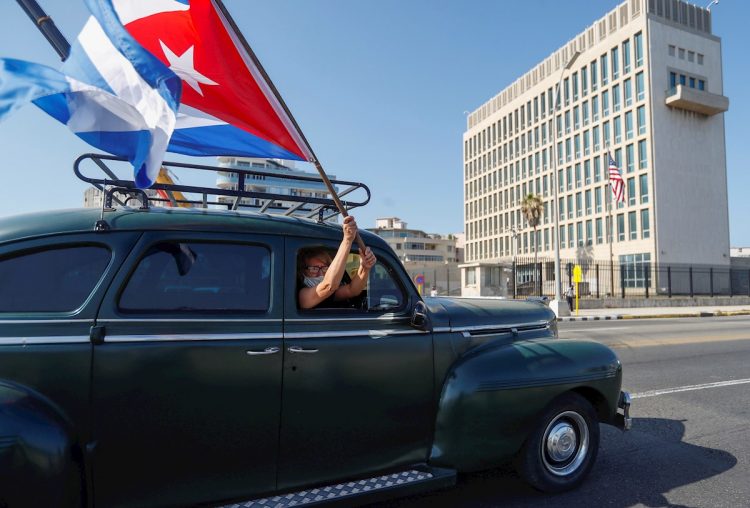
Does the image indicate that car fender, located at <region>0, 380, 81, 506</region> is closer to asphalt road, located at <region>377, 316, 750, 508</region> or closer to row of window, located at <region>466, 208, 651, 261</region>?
asphalt road, located at <region>377, 316, 750, 508</region>

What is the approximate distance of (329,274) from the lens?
285 centimetres

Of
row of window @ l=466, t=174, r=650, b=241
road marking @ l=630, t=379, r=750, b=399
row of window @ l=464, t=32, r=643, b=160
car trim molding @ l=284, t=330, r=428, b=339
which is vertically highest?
row of window @ l=464, t=32, r=643, b=160

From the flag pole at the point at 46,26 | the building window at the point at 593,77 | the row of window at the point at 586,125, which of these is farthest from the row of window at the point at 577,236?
the flag pole at the point at 46,26

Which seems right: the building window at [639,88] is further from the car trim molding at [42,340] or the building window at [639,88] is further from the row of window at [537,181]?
the car trim molding at [42,340]

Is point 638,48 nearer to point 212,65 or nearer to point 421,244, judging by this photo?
point 212,65

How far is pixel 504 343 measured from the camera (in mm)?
3543

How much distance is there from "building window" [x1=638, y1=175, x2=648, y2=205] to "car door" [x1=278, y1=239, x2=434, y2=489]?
163 feet

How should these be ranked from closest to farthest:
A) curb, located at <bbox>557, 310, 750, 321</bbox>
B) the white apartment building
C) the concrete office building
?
the white apartment building
curb, located at <bbox>557, 310, 750, 321</bbox>
the concrete office building

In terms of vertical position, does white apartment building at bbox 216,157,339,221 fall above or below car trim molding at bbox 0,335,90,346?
above

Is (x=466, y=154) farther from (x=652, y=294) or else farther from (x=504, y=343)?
(x=504, y=343)

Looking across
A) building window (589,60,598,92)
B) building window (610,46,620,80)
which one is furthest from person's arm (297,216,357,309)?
building window (589,60,598,92)

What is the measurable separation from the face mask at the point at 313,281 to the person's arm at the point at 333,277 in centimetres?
8

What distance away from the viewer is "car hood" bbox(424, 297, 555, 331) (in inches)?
130

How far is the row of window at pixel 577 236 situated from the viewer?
153 ft
